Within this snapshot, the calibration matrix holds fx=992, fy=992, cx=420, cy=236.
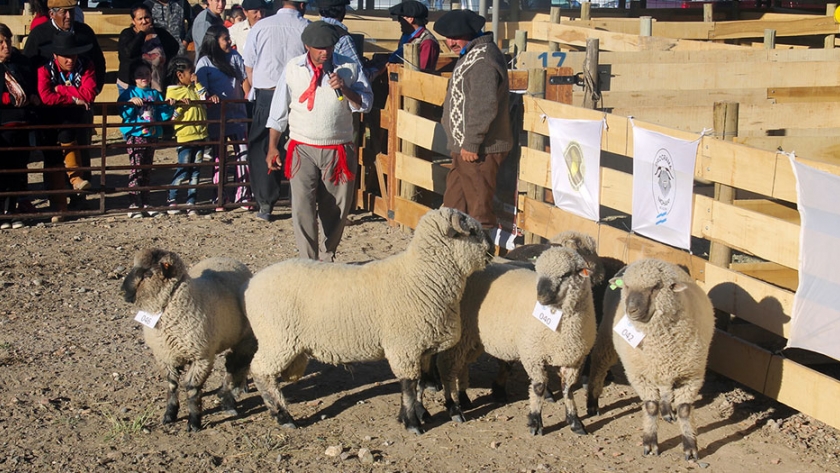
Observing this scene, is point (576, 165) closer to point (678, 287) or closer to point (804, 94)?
point (678, 287)

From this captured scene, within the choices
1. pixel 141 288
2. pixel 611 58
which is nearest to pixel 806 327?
pixel 141 288

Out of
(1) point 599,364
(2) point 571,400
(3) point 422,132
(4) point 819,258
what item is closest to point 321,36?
(3) point 422,132

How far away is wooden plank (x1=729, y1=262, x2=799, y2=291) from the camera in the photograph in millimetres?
7637

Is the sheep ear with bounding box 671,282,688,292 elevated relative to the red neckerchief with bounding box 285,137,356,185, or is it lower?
lower

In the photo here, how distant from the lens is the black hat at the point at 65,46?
10.8 m

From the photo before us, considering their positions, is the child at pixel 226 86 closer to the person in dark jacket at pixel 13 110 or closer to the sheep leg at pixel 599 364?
the person in dark jacket at pixel 13 110

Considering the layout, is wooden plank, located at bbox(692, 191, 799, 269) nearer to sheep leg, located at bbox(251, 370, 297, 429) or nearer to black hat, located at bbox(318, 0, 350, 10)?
sheep leg, located at bbox(251, 370, 297, 429)

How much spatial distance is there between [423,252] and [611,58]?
5922 millimetres

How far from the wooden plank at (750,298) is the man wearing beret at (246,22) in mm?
7519

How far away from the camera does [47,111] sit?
11.0 m

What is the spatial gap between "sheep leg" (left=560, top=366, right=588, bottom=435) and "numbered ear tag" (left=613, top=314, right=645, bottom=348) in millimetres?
392

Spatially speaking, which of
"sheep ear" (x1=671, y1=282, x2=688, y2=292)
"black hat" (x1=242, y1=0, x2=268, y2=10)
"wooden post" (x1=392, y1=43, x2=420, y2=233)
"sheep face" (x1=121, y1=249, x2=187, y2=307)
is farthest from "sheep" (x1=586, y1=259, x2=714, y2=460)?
"black hat" (x1=242, y1=0, x2=268, y2=10)

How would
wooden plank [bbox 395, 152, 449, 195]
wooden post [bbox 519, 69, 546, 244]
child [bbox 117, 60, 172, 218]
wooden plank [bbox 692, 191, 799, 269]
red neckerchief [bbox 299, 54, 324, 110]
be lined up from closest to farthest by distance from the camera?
wooden plank [bbox 692, 191, 799, 269] < red neckerchief [bbox 299, 54, 324, 110] < wooden post [bbox 519, 69, 546, 244] < wooden plank [bbox 395, 152, 449, 195] < child [bbox 117, 60, 172, 218]

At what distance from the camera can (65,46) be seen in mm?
10836
